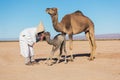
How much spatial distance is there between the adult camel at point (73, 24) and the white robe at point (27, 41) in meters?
1.14

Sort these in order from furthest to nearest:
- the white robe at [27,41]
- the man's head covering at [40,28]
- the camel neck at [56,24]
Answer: the camel neck at [56,24]
the white robe at [27,41]
the man's head covering at [40,28]

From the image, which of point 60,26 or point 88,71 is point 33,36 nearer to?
point 60,26

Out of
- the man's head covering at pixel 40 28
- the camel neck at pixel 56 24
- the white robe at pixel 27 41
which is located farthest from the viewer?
the camel neck at pixel 56 24

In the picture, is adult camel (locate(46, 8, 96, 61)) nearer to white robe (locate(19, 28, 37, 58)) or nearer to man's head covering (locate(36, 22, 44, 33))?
man's head covering (locate(36, 22, 44, 33))

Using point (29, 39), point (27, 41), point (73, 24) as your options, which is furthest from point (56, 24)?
point (27, 41)

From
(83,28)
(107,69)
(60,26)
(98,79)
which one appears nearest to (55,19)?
(60,26)

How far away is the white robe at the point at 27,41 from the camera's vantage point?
1506cm

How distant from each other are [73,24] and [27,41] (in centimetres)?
262

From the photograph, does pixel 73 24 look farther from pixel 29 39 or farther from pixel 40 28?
pixel 29 39

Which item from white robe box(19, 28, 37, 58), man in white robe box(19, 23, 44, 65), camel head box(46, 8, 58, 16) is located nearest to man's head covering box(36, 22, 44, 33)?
man in white robe box(19, 23, 44, 65)

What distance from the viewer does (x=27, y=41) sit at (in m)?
15.1

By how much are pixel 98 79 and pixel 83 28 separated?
20.2 feet

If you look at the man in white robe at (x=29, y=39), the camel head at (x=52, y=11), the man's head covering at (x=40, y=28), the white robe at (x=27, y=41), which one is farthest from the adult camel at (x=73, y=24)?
the white robe at (x=27, y=41)

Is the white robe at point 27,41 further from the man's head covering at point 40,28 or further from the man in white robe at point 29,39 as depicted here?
the man's head covering at point 40,28
